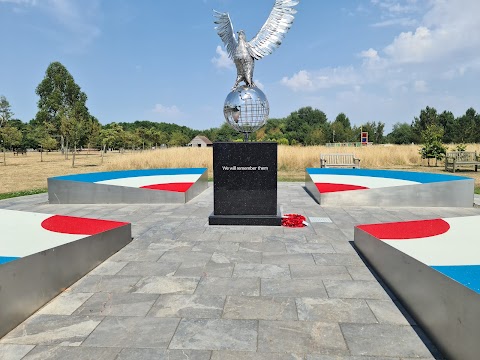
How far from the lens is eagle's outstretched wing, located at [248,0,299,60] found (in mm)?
7996

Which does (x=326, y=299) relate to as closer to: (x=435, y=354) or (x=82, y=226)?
(x=435, y=354)

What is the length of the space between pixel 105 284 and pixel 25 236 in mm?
1678

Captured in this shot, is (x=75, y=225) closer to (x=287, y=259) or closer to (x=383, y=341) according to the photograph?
(x=287, y=259)

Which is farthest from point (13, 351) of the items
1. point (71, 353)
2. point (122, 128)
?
point (122, 128)

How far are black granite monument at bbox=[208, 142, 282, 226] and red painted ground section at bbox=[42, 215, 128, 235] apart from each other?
2.51m

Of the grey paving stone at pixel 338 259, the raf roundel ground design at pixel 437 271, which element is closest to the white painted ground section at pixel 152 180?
the grey paving stone at pixel 338 259

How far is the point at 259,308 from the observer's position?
379 cm

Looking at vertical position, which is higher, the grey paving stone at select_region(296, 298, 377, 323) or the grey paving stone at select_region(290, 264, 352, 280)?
the grey paving stone at select_region(290, 264, 352, 280)

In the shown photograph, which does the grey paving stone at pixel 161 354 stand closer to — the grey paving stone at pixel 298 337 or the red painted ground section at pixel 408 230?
the grey paving stone at pixel 298 337

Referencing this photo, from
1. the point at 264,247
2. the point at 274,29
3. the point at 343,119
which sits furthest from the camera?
the point at 343,119

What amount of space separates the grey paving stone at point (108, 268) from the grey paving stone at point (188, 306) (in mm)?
1260

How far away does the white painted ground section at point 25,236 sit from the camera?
4371 millimetres

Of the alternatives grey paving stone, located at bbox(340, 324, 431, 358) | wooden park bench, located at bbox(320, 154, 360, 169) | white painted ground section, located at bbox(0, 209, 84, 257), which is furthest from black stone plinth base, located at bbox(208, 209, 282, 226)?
wooden park bench, located at bbox(320, 154, 360, 169)

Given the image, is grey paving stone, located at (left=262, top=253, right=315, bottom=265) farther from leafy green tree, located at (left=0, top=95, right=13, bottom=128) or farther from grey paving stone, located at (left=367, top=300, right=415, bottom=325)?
leafy green tree, located at (left=0, top=95, right=13, bottom=128)
